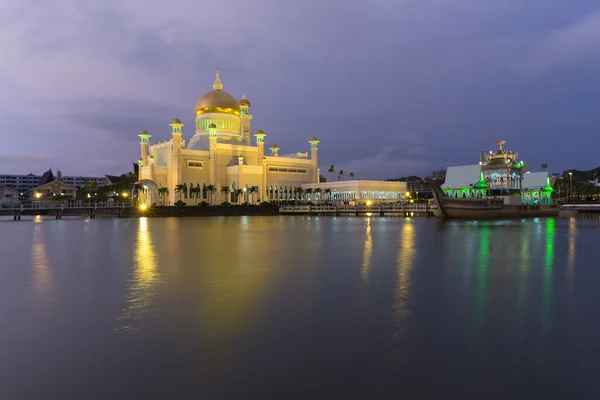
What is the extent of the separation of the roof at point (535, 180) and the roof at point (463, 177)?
25.7 feet

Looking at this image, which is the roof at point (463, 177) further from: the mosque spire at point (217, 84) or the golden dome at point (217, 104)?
the mosque spire at point (217, 84)

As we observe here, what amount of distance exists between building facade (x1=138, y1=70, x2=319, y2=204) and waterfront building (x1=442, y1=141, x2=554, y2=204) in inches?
1211

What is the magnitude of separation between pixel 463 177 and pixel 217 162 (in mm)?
42331

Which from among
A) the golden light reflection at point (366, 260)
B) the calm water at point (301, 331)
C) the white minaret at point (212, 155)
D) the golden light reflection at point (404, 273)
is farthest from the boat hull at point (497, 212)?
the calm water at point (301, 331)

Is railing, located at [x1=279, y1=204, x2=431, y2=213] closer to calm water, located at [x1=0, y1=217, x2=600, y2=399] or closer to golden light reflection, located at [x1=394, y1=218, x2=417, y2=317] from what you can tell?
golden light reflection, located at [x1=394, y1=218, x2=417, y2=317]

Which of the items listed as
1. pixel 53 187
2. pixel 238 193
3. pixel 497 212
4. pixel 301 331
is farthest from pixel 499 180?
pixel 53 187

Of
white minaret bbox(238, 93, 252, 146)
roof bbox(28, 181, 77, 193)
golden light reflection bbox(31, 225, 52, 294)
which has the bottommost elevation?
golden light reflection bbox(31, 225, 52, 294)

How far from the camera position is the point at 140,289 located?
1316 centimetres

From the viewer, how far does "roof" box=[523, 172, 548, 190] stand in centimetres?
7750

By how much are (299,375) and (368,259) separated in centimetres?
1305

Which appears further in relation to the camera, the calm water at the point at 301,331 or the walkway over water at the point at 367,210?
the walkway over water at the point at 367,210

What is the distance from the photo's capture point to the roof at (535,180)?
77500mm

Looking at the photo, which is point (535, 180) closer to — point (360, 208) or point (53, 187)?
point (360, 208)

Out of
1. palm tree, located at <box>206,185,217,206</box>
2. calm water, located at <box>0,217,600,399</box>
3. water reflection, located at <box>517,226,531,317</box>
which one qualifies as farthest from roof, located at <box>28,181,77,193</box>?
water reflection, located at <box>517,226,531,317</box>
